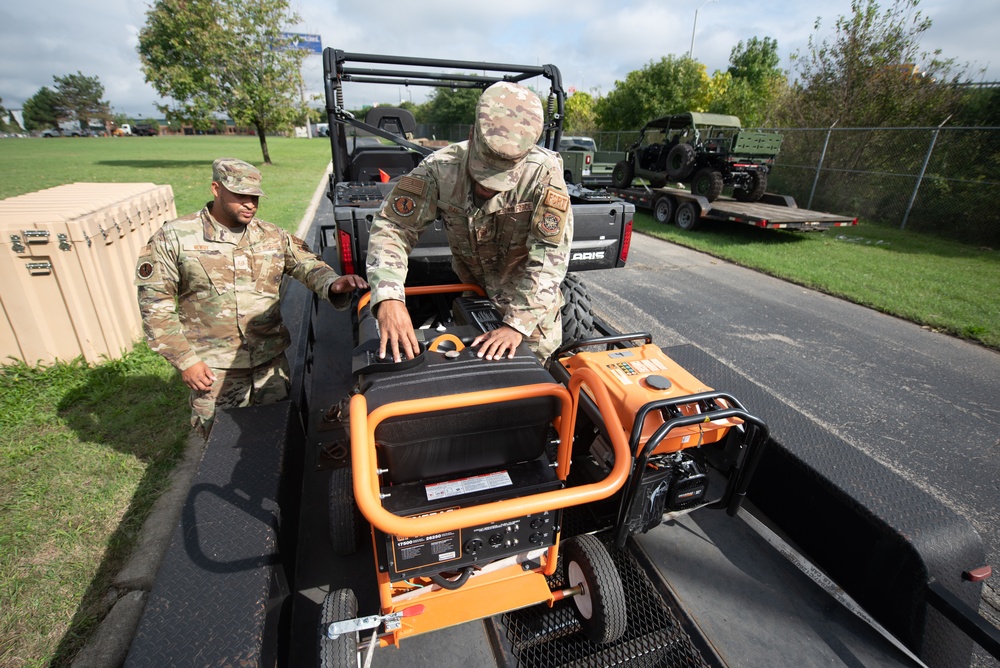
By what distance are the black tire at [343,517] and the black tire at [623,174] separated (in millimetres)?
14006

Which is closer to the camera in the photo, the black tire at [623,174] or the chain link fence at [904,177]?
the chain link fence at [904,177]

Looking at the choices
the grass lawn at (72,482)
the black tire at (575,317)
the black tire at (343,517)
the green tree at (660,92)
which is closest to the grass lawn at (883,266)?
the black tire at (575,317)

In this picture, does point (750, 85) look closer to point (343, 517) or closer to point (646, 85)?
point (646, 85)

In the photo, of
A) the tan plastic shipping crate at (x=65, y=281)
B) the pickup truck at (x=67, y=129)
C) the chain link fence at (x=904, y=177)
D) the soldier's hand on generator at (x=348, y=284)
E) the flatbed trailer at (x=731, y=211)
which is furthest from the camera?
the pickup truck at (x=67, y=129)

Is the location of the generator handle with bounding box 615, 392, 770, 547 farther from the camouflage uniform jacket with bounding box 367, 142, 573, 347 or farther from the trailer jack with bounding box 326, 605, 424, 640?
the trailer jack with bounding box 326, 605, 424, 640

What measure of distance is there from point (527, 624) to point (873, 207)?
14101 mm

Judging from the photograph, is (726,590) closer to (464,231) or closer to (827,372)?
(464,231)

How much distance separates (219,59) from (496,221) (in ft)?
74.7

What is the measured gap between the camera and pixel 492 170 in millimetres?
2062

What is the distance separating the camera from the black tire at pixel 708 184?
10.9 m

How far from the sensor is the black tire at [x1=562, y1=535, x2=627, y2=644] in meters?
1.84

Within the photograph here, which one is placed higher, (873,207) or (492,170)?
(492,170)

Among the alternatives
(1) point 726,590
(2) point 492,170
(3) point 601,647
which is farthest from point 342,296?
(1) point 726,590

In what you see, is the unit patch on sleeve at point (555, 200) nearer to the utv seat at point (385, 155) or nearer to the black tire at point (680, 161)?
the utv seat at point (385, 155)
